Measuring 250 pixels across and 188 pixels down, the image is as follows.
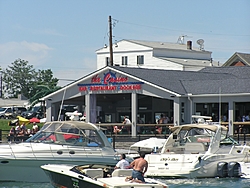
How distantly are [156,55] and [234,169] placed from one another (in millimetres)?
59259

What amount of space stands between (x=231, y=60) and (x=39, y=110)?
75.9 feet

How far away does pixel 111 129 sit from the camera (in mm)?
39406

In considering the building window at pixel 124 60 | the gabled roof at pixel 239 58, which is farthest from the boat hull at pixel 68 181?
the building window at pixel 124 60

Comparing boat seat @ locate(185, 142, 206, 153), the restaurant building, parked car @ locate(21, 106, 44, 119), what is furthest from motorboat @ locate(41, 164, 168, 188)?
parked car @ locate(21, 106, 44, 119)

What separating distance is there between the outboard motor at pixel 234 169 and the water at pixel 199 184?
0.65ft

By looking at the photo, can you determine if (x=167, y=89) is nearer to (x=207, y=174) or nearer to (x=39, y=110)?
(x=207, y=174)

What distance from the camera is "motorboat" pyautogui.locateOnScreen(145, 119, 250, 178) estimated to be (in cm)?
2406

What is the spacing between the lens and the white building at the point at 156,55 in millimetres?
81062

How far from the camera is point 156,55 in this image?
83062mm

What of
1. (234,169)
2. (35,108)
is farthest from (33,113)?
(234,169)

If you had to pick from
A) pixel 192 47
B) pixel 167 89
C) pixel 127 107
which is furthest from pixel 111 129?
pixel 192 47

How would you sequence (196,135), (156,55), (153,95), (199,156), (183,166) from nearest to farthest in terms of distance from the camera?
(183,166), (199,156), (196,135), (153,95), (156,55)

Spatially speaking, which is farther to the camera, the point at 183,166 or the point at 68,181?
the point at 183,166

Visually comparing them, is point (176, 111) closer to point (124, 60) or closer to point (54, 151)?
point (54, 151)
